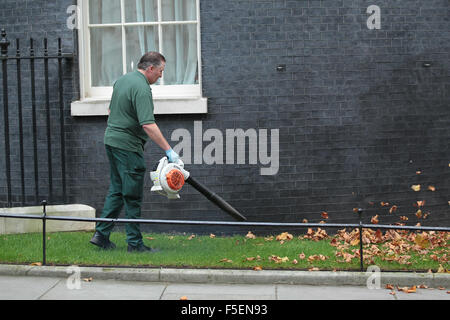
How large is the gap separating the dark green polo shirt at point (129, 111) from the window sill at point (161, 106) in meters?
1.34

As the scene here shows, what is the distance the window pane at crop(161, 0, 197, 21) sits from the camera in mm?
8703

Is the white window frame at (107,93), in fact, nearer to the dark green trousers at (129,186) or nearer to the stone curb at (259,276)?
the dark green trousers at (129,186)

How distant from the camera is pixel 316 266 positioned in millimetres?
6660

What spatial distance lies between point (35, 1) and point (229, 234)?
12.5 feet

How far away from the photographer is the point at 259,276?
628 cm

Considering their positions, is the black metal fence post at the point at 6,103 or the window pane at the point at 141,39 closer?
the black metal fence post at the point at 6,103

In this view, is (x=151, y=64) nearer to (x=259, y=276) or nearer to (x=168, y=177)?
(x=168, y=177)

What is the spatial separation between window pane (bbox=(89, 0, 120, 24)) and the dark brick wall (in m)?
0.40

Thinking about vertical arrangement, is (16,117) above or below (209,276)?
above

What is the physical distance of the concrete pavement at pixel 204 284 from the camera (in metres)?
5.87

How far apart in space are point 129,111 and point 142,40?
81.5 inches

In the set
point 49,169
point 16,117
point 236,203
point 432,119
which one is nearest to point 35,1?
point 16,117

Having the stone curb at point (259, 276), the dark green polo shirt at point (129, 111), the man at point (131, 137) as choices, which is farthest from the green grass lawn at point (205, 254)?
the dark green polo shirt at point (129, 111)

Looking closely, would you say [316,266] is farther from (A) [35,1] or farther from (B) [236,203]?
(A) [35,1]
